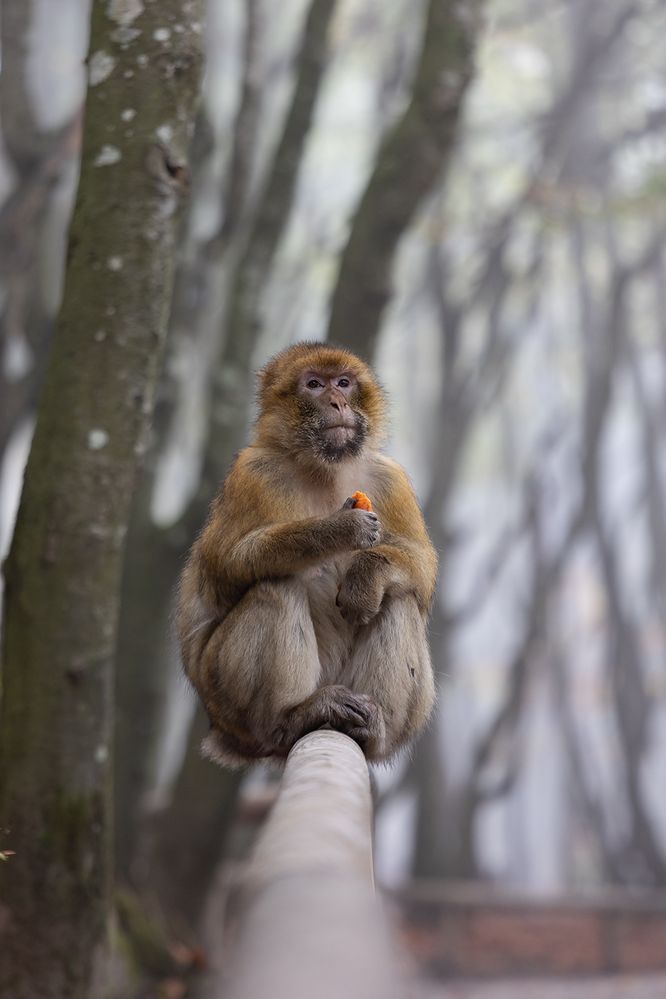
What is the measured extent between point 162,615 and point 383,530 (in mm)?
3650

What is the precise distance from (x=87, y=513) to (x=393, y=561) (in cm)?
104

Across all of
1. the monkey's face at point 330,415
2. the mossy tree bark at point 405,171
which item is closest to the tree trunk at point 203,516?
the mossy tree bark at point 405,171

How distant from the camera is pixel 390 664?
3859 millimetres

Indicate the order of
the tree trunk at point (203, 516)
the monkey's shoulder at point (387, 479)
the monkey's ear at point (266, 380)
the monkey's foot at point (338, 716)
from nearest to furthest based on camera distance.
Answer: the monkey's foot at point (338, 716) → the monkey's shoulder at point (387, 479) → the monkey's ear at point (266, 380) → the tree trunk at point (203, 516)

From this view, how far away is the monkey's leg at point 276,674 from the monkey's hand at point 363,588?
5.7 inches

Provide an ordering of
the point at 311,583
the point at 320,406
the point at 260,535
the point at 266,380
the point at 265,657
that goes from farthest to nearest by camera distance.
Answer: the point at 266,380 < the point at 320,406 < the point at 311,583 < the point at 260,535 < the point at 265,657

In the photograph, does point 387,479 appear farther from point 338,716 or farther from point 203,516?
point 203,516

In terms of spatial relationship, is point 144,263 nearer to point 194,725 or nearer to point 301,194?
point 194,725

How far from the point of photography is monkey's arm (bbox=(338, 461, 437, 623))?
Answer: 146 inches

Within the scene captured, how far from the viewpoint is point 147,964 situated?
6551 mm

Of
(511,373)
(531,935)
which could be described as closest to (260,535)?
(531,935)

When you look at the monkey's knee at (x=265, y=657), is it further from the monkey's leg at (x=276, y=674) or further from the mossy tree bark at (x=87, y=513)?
the mossy tree bark at (x=87, y=513)

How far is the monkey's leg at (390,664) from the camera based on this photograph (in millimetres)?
3854

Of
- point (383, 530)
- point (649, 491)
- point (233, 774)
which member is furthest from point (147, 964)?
point (649, 491)
